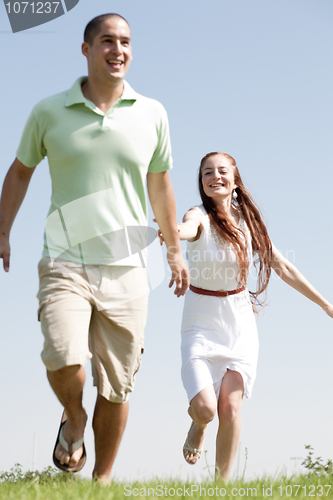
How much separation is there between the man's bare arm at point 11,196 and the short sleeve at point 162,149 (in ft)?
2.80

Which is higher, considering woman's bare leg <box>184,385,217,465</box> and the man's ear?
the man's ear

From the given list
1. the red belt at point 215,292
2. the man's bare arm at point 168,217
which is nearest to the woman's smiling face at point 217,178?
the red belt at point 215,292

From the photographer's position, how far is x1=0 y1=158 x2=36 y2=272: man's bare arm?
13.7 feet

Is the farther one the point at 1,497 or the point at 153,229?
the point at 153,229

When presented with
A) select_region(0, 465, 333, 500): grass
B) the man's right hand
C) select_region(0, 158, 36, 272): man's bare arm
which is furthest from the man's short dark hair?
select_region(0, 465, 333, 500): grass

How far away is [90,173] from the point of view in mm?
4023

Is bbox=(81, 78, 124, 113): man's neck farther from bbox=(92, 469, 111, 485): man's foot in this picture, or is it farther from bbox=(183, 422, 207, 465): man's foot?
bbox=(183, 422, 207, 465): man's foot

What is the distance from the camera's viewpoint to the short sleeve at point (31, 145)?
13.6 ft

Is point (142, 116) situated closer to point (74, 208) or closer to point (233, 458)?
point (74, 208)

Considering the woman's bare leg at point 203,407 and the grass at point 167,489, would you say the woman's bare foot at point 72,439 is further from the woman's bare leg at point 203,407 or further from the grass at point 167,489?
the woman's bare leg at point 203,407

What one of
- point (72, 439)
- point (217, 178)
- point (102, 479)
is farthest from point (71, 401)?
point (217, 178)

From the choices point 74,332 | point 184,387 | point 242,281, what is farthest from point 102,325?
→ point 242,281

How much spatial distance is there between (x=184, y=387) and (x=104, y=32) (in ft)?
9.81

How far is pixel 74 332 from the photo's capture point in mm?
3902
